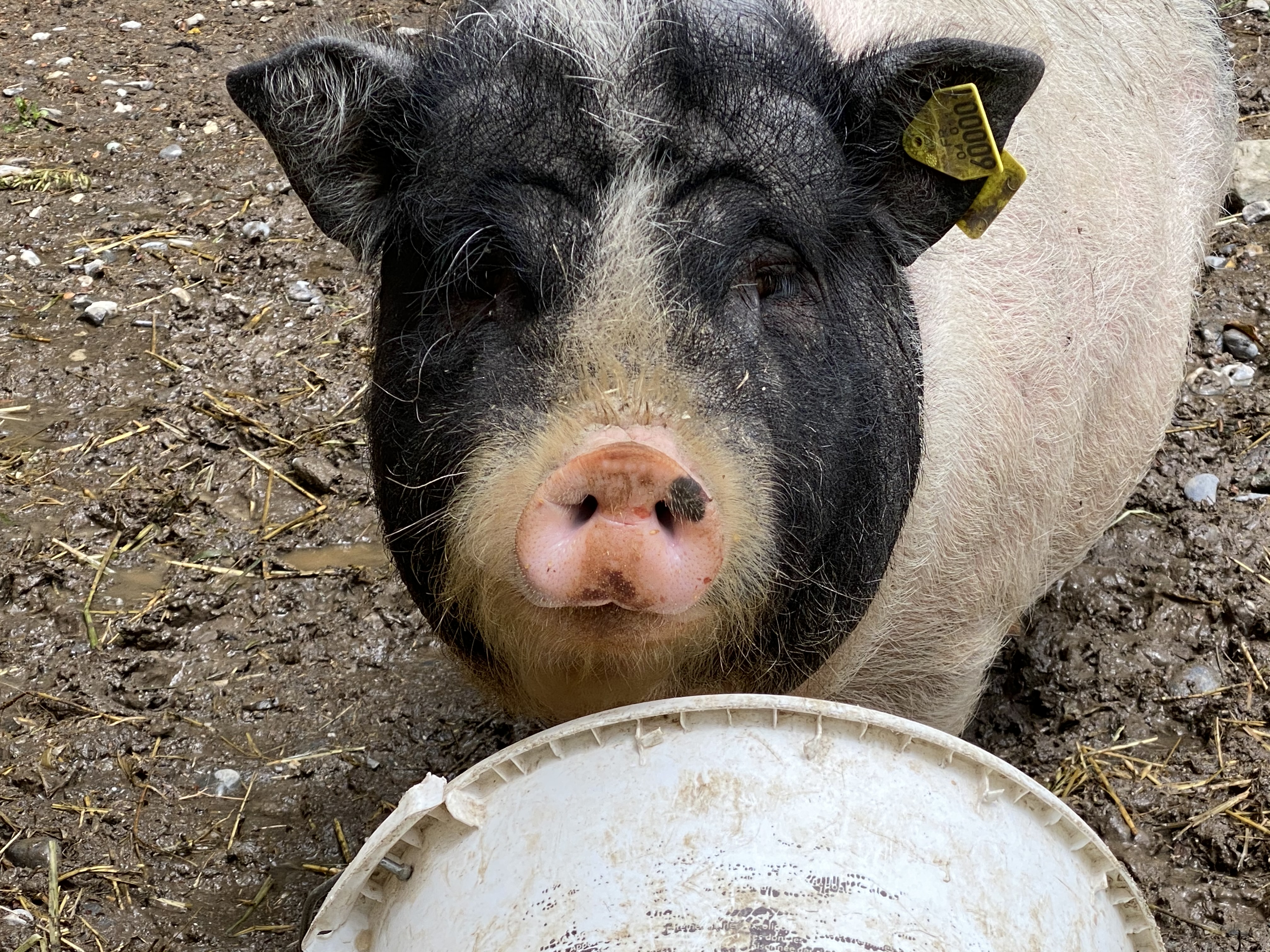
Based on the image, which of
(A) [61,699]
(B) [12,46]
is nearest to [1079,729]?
(A) [61,699]

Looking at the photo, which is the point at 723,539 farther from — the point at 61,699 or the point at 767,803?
the point at 61,699

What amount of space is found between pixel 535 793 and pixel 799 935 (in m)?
0.50

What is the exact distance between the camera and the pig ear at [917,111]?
247 cm

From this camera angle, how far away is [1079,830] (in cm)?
212

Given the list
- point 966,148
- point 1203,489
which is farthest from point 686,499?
point 1203,489

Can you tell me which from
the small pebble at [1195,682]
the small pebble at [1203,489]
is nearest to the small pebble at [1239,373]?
the small pebble at [1203,489]

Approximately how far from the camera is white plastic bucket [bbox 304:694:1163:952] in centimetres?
188

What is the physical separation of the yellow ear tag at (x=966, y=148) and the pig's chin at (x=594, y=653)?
103 centimetres

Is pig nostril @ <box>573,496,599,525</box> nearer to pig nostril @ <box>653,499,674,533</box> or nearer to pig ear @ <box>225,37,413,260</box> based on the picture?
pig nostril @ <box>653,499,674,533</box>

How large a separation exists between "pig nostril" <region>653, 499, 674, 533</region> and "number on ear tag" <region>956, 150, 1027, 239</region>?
1039mm

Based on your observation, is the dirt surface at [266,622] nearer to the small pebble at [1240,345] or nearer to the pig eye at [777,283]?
the small pebble at [1240,345]

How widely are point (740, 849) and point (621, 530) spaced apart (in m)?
0.52

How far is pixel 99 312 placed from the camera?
554 centimetres

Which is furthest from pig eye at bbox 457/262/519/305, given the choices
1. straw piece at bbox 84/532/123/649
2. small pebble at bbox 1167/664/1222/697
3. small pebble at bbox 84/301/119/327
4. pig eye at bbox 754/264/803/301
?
small pebble at bbox 84/301/119/327
